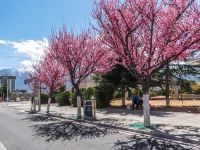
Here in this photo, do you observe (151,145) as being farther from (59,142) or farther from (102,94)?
(102,94)

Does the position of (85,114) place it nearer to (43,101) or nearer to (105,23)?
(105,23)

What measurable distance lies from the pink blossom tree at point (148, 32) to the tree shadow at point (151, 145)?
362 cm

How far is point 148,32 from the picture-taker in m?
17.8

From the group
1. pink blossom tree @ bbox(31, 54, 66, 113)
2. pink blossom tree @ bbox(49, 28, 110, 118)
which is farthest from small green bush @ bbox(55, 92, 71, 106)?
pink blossom tree @ bbox(49, 28, 110, 118)

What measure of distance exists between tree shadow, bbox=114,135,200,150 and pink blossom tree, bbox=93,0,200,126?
3620 mm

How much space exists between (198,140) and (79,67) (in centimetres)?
1451

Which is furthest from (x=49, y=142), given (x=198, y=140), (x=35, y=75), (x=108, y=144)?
(x=35, y=75)

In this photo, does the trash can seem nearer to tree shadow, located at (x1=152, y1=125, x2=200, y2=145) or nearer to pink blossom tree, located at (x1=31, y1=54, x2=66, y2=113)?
tree shadow, located at (x1=152, y1=125, x2=200, y2=145)

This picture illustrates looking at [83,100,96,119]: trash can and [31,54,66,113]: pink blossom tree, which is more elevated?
[31,54,66,113]: pink blossom tree

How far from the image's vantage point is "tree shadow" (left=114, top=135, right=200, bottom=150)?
12.0 m

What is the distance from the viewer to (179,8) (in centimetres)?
1662

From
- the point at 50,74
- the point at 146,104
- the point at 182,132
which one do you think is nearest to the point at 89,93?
the point at 50,74

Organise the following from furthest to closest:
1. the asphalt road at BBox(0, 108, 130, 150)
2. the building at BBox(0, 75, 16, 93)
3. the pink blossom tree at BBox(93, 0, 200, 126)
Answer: the building at BBox(0, 75, 16, 93) → the pink blossom tree at BBox(93, 0, 200, 126) → the asphalt road at BBox(0, 108, 130, 150)

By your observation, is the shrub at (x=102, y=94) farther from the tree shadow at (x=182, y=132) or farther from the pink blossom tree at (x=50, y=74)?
the tree shadow at (x=182, y=132)
